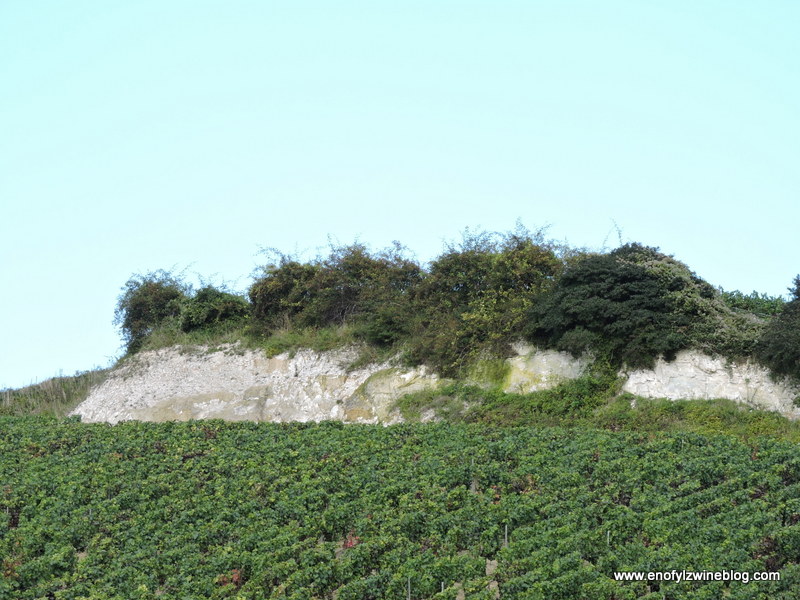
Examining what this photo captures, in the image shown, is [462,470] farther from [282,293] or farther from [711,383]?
[282,293]

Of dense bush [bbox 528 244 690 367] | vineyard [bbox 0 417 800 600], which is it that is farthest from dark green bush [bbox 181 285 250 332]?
dense bush [bbox 528 244 690 367]

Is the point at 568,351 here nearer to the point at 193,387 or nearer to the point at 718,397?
the point at 718,397

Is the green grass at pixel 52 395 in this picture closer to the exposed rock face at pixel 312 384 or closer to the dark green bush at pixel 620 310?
the exposed rock face at pixel 312 384

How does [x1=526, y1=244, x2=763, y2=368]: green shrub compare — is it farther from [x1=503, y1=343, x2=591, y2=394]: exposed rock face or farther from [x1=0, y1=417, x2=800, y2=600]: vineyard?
[x1=0, y1=417, x2=800, y2=600]: vineyard

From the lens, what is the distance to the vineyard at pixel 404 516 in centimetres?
1197

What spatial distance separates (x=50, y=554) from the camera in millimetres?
13836

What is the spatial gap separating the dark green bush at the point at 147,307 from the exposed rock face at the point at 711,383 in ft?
52.4

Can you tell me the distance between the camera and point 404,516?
14.0 metres

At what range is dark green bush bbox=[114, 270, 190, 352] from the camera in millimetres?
29906

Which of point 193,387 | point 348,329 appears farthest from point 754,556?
point 193,387

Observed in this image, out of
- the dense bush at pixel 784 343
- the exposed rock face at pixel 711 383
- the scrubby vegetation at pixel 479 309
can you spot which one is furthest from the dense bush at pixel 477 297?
the dense bush at pixel 784 343

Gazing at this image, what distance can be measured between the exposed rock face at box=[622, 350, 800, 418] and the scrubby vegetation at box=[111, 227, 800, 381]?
25 centimetres

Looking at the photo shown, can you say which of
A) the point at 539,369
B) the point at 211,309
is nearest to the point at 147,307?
the point at 211,309

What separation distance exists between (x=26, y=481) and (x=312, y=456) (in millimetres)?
5443
